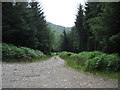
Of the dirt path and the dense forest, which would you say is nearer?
the dirt path

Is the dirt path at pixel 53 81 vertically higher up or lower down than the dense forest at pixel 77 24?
lower down

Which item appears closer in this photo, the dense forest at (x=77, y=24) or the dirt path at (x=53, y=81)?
the dirt path at (x=53, y=81)

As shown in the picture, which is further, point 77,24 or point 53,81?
point 77,24

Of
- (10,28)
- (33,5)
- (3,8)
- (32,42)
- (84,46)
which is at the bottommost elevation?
(84,46)

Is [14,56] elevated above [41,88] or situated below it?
below

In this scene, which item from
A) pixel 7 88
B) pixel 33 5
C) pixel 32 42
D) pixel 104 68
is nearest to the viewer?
pixel 7 88

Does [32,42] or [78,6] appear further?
[78,6]

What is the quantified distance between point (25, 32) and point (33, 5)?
8.98 metres

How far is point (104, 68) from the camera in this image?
6066mm

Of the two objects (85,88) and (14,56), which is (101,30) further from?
(14,56)

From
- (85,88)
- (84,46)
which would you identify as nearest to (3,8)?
(85,88)

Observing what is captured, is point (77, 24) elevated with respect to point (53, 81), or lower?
elevated

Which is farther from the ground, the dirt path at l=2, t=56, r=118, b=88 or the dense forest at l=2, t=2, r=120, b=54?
the dense forest at l=2, t=2, r=120, b=54

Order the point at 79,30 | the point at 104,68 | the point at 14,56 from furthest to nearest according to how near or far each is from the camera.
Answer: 1. the point at 79,30
2. the point at 14,56
3. the point at 104,68
